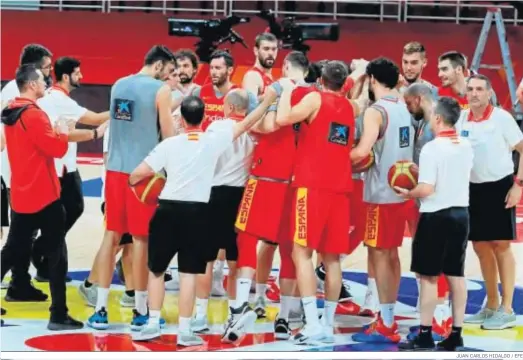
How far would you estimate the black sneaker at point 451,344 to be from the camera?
7.43 meters

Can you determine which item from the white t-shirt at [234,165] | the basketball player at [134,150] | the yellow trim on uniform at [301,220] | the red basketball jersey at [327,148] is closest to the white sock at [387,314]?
the yellow trim on uniform at [301,220]

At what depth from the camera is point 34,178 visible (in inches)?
304

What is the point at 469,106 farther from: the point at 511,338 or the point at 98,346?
the point at 98,346

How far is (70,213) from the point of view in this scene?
365 inches

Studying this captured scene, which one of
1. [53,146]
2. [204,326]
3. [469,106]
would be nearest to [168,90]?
[53,146]

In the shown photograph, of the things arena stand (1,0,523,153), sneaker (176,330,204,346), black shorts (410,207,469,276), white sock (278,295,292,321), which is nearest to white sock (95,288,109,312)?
sneaker (176,330,204,346)

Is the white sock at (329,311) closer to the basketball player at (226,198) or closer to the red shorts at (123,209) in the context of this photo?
the basketball player at (226,198)

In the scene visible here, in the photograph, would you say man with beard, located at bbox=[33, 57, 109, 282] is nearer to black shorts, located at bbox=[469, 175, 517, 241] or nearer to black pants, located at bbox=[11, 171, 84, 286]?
black pants, located at bbox=[11, 171, 84, 286]

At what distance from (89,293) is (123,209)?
1187mm

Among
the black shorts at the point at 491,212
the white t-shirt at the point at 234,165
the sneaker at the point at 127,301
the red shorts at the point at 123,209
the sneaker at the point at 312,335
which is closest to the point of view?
the sneaker at the point at 312,335

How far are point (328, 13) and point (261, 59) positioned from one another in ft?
29.1

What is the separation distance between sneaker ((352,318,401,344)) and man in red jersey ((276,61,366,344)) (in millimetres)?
316

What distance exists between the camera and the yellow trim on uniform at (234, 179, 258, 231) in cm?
782

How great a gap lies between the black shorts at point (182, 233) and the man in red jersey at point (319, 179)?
0.70 m
